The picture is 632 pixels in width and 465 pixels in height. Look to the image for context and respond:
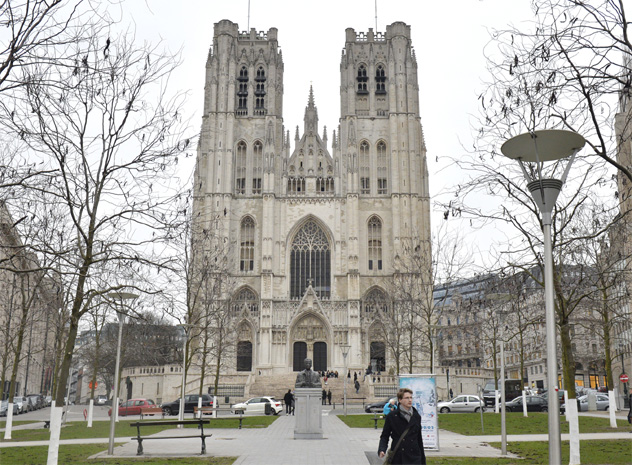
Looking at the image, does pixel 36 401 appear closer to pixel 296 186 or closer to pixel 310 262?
pixel 310 262

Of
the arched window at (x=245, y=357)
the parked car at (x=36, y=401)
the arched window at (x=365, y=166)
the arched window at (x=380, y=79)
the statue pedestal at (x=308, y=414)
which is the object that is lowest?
the parked car at (x=36, y=401)

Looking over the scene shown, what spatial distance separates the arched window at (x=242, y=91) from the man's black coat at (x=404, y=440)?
56281mm

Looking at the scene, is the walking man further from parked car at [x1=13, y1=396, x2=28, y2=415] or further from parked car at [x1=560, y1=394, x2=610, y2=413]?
parked car at [x1=13, y1=396, x2=28, y2=415]

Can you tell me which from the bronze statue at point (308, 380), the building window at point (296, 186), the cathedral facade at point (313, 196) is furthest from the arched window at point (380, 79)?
the bronze statue at point (308, 380)

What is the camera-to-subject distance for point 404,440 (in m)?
7.77

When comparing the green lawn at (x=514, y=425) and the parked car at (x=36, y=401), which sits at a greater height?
the green lawn at (x=514, y=425)

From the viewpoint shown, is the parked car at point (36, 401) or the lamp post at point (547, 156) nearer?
the lamp post at point (547, 156)

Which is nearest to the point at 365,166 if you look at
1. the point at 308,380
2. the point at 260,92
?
the point at 260,92

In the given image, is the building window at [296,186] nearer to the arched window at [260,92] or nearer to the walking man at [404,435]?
the arched window at [260,92]

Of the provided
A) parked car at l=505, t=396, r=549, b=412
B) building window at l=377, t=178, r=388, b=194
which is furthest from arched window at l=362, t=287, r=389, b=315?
parked car at l=505, t=396, r=549, b=412

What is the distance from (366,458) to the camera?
1410 centimetres

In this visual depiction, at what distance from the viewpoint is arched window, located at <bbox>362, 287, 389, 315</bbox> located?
5644cm

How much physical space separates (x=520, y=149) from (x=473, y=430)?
48.1 feet

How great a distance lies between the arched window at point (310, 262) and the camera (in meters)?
57.9
